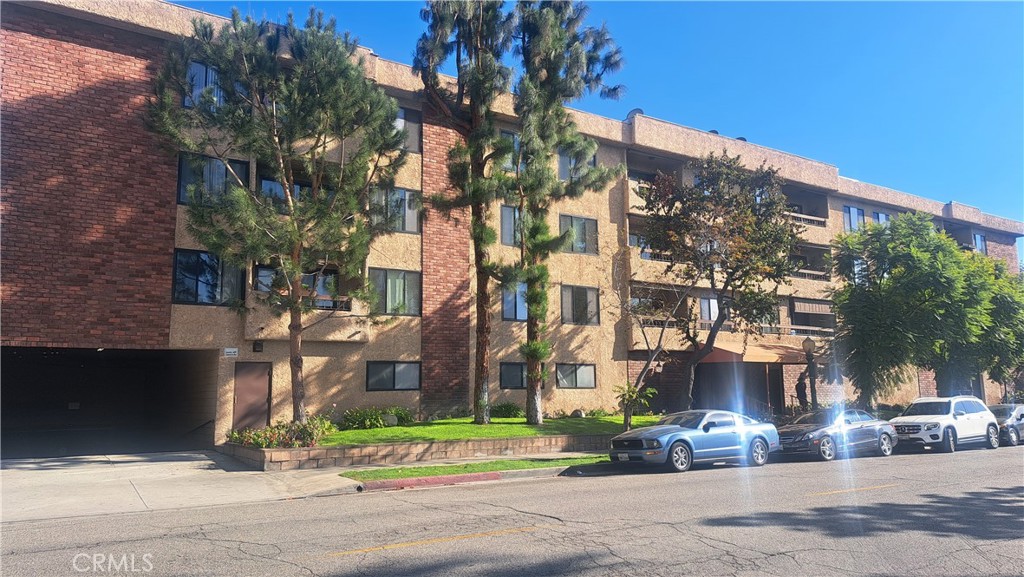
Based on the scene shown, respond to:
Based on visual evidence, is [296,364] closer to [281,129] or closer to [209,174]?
[281,129]

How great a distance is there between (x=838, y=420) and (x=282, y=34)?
18.0 metres

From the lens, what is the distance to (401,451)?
58.0 feet

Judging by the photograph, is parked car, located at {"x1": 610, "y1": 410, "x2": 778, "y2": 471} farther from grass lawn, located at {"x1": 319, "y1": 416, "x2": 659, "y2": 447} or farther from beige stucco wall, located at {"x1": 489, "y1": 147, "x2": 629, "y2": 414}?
beige stucco wall, located at {"x1": 489, "y1": 147, "x2": 629, "y2": 414}

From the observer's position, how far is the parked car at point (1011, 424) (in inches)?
892

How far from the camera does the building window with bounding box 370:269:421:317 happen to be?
23.2 meters

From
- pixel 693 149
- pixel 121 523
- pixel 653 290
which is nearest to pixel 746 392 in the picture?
pixel 653 290

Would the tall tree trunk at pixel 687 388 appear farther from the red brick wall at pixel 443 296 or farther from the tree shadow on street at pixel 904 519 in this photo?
the tree shadow on street at pixel 904 519

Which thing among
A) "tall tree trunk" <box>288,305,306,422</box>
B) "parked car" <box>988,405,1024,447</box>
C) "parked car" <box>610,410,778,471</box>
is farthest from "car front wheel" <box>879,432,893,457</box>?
"tall tree trunk" <box>288,305,306,422</box>

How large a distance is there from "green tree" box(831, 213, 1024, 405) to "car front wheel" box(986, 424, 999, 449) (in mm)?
4657

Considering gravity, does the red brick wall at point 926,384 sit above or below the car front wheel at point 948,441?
above

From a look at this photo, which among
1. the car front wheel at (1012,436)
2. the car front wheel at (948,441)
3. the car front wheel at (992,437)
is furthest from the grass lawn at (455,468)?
the car front wheel at (1012,436)

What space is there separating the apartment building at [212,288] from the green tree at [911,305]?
3.41m

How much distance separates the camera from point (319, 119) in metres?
17.3

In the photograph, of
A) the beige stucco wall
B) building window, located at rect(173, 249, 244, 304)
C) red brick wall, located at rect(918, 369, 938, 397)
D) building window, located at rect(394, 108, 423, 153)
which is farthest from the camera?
red brick wall, located at rect(918, 369, 938, 397)
